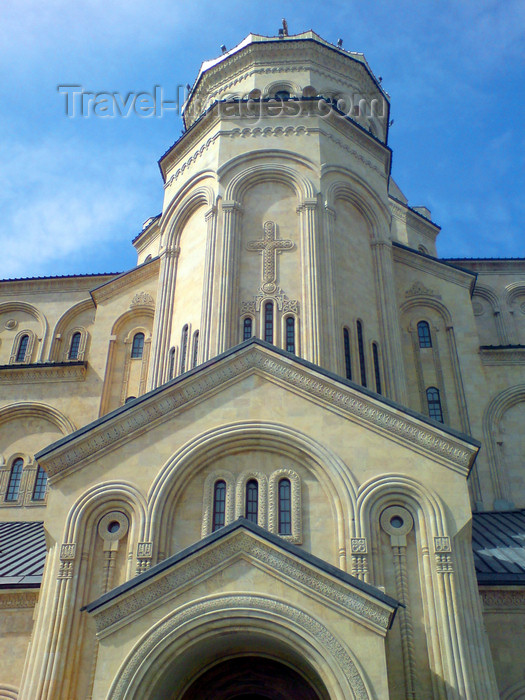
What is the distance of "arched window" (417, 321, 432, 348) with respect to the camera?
25.5m

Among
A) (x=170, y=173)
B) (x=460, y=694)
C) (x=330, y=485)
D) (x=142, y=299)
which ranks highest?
(x=170, y=173)

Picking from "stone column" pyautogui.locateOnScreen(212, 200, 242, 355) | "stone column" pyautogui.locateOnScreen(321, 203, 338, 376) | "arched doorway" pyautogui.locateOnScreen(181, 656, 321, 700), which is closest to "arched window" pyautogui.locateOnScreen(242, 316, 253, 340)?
"stone column" pyautogui.locateOnScreen(212, 200, 242, 355)

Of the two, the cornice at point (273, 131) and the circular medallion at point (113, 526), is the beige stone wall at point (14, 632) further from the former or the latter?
the cornice at point (273, 131)

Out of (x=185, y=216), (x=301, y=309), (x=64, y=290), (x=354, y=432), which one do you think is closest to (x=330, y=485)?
(x=354, y=432)

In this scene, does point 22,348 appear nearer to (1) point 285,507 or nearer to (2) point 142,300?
(2) point 142,300

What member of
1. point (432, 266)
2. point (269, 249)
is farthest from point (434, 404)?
point (269, 249)

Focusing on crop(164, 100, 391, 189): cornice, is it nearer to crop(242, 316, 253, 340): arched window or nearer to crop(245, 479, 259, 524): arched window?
crop(242, 316, 253, 340): arched window

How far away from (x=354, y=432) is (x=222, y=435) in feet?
10.3

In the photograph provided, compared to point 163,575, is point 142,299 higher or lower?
higher

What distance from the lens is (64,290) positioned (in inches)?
1241

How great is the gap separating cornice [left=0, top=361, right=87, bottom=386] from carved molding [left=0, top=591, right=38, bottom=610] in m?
11.2

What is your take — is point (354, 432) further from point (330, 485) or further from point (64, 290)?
point (64, 290)

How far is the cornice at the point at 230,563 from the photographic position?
11961 millimetres

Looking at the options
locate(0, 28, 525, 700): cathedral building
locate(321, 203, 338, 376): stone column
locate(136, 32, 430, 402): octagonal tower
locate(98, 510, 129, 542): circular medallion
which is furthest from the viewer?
locate(136, 32, 430, 402): octagonal tower
